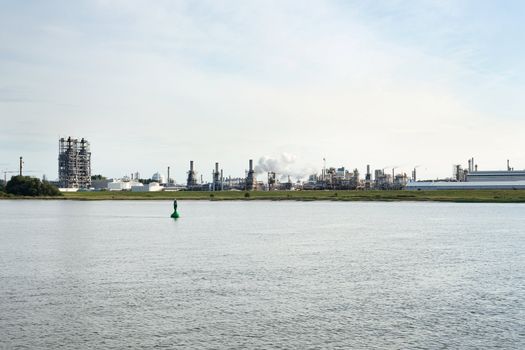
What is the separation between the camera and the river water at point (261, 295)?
23906 mm

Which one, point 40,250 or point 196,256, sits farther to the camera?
point 40,250

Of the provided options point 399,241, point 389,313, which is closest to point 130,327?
point 389,313

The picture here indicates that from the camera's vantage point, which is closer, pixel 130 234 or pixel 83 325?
pixel 83 325

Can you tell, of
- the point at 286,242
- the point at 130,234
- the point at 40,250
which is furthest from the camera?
the point at 130,234

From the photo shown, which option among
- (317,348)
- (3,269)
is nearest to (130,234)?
(3,269)

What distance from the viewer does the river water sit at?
23906 mm

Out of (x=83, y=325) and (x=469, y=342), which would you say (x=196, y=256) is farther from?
(x=469, y=342)

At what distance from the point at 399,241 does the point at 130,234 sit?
Result: 31.3 metres

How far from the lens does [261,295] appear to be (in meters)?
32.2

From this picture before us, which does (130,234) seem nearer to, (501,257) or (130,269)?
(130,269)

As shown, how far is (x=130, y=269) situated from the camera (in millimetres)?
41469

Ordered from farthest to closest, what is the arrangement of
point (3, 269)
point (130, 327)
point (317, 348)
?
1. point (3, 269)
2. point (130, 327)
3. point (317, 348)

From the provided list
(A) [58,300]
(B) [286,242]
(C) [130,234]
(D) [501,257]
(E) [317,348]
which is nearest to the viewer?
(E) [317,348]

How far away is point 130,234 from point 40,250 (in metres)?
18.8
